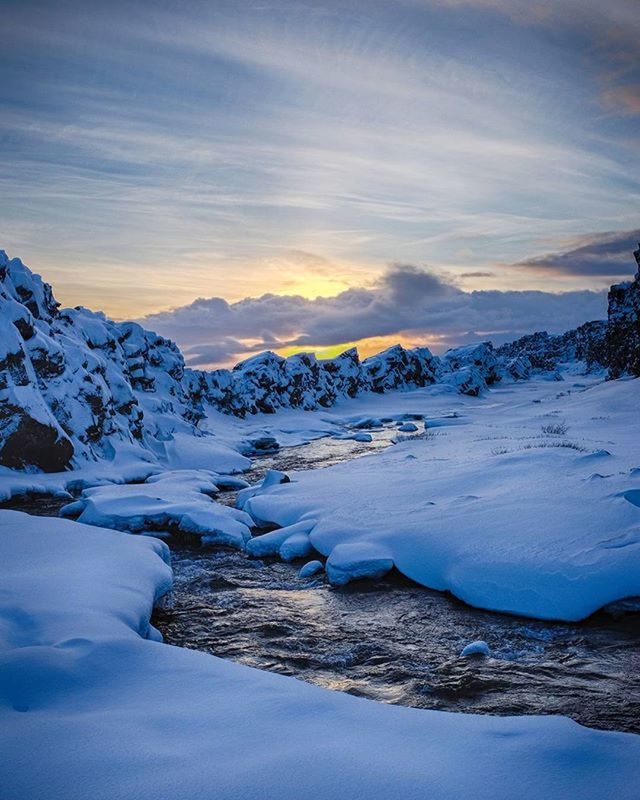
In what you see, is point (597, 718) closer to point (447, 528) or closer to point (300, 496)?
point (447, 528)

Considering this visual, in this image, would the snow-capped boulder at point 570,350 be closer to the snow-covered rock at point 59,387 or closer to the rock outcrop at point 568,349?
the rock outcrop at point 568,349

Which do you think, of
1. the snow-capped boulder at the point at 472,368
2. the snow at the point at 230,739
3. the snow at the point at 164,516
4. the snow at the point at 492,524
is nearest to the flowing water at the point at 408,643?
the snow at the point at 492,524

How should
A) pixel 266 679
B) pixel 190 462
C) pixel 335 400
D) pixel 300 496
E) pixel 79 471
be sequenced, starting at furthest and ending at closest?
pixel 335 400, pixel 190 462, pixel 79 471, pixel 300 496, pixel 266 679

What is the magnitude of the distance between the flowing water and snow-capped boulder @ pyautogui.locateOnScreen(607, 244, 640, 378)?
4543 centimetres

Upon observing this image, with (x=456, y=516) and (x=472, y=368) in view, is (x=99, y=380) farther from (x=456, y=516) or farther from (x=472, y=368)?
(x=472, y=368)

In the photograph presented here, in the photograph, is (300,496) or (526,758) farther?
(300,496)

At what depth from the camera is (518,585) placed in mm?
7992

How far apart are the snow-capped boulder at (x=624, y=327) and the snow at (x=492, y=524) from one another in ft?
121

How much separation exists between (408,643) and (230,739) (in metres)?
4.10

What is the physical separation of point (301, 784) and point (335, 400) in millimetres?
67334

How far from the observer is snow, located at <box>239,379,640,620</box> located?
7809 millimetres

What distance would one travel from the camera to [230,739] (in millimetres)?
3535

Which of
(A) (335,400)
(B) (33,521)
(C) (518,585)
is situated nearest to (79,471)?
(B) (33,521)

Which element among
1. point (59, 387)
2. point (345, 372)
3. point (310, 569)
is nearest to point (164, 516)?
point (310, 569)
